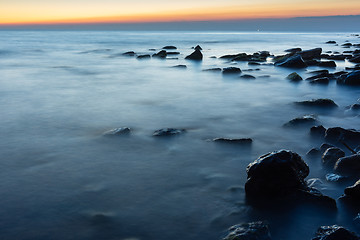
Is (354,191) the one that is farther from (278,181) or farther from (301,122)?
(301,122)

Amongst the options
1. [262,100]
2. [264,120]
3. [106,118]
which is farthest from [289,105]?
[106,118]

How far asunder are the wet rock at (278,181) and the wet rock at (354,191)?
413mm

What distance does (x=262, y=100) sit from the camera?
42.8 feet

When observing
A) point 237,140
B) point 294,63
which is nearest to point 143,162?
point 237,140

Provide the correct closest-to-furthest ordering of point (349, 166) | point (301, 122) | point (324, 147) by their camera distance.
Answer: point (349, 166), point (324, 147), point (301, 122)

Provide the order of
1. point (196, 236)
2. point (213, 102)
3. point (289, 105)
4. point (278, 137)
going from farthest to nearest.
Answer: point (213, 102) < point (289, 105) < point (278, 137) < point (196, 236)

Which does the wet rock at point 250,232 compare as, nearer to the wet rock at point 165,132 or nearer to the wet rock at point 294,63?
the wet rock at point 165,132

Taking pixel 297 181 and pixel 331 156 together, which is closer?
pixel 297 181

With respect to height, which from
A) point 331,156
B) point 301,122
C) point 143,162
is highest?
point 331,156

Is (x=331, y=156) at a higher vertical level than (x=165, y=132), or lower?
higher

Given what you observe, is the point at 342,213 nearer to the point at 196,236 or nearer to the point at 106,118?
the point at 196,236

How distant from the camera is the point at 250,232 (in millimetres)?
4016

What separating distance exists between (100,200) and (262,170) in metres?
2.55

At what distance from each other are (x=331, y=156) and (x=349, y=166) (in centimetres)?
49
